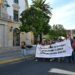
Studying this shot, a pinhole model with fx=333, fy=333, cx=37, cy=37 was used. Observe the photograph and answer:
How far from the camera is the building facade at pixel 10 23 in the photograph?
4653cm

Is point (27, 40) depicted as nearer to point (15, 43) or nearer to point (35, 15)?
point (15, 43)

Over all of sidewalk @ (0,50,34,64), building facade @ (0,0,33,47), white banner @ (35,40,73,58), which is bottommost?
sidewalk @ (0,50,34,64)

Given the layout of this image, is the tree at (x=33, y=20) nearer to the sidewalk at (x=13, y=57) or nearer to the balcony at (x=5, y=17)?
the balcony at (x=5, y=17)

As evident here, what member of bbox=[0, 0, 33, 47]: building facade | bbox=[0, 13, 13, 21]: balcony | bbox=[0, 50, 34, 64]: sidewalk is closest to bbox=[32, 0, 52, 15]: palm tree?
bbox=[0, 0, 33, 47]: building facade

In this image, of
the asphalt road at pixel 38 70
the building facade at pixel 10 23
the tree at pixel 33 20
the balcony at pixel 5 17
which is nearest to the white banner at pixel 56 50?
the asphalt road at pixel 38 70

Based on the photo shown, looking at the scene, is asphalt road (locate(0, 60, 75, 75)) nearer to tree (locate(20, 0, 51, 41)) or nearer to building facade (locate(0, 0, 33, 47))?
tree (locate(20, 0, 51, 41))

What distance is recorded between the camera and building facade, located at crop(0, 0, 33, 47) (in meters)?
46.5

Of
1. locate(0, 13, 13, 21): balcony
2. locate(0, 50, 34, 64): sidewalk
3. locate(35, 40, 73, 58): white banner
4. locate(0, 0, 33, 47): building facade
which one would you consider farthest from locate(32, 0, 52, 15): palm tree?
locate(35, 40, 73, 58): white banner

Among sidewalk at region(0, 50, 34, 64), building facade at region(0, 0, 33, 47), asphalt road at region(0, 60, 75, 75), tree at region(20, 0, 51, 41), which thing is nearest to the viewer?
asphalt road at region(0, 60, 75, 75)

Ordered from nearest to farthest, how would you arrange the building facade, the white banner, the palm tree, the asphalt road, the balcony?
1. the asphalt road
2. the white banner
3. the balcony
4. the building facade
5. the palm tree

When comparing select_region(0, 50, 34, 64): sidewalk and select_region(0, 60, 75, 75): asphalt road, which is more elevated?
select_region(0, 50, 34, 64): sidewalk

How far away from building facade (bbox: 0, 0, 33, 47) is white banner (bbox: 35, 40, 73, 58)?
19665 mm

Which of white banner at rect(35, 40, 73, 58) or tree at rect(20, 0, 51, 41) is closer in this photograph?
white banner at rect(35, 40, 73, 58)

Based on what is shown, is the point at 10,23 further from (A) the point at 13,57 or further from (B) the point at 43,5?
(A) the point at 13,57
